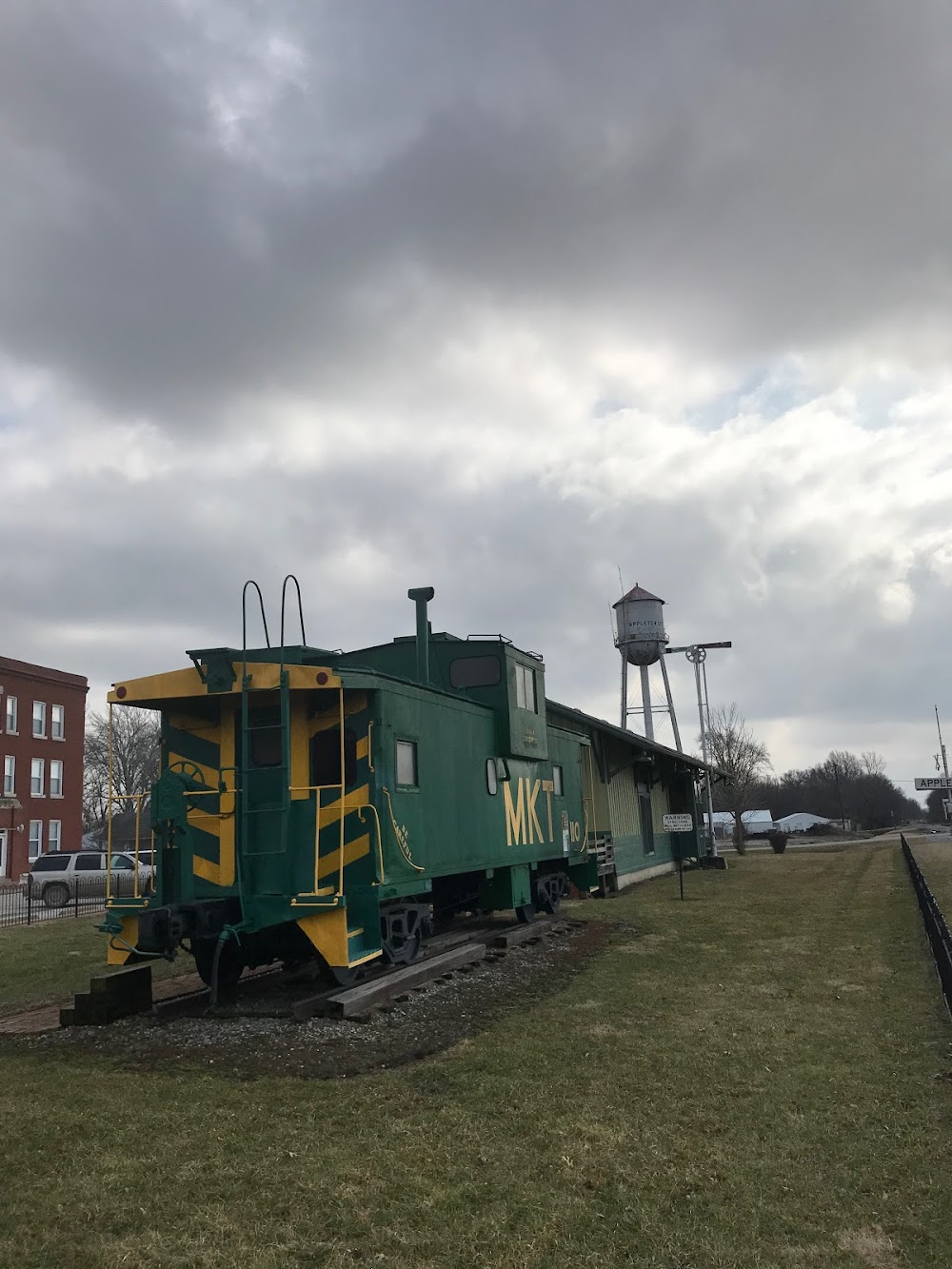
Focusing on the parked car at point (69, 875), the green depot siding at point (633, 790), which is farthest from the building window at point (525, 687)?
the parked car at point (69, 875)

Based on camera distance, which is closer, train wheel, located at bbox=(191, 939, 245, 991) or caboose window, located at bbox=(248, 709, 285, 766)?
caboose window, located at bbox=(248, 709, 285, 766)

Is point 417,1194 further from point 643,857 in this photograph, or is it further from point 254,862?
point 643,857

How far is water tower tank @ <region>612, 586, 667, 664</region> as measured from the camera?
42.5 m

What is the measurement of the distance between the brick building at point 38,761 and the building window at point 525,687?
102ft

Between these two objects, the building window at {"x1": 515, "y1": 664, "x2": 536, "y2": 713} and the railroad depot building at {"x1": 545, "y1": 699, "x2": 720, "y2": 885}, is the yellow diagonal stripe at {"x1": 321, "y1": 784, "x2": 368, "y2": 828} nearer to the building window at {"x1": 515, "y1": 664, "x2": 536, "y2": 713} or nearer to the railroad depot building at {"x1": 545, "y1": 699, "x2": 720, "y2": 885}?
the building window at {"x1": 515, "y1": 664, "x2": 536, "y2": 713}

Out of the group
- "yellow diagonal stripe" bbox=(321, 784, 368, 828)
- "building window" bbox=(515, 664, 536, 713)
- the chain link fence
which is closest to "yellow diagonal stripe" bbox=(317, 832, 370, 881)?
"yellow diagonal stripe" bbox=(321, 784, 368, 828)

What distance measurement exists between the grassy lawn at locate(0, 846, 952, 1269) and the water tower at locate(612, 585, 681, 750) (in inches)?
1318

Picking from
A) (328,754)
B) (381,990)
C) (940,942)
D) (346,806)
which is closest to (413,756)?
(328,754)

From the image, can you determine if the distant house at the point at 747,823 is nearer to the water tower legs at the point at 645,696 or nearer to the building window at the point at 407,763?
the water tower legs at the point at 645,696

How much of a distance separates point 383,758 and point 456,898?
4.64 meters

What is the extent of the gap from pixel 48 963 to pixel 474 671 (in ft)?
26.4

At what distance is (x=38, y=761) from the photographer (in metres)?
41.4

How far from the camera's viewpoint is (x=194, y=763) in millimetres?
9586

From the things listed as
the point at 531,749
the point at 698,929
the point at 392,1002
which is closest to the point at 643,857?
the point at 698,929
